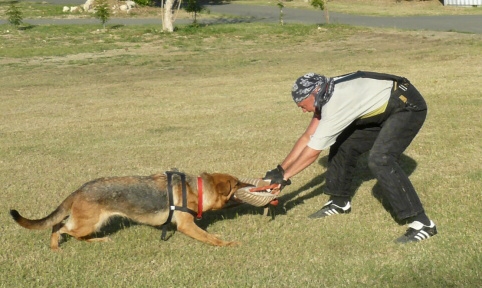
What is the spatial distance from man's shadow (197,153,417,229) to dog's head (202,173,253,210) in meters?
0.58

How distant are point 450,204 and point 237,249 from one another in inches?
89.5

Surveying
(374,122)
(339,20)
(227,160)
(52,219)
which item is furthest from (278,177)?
(339,20)

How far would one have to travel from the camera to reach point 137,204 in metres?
5.99

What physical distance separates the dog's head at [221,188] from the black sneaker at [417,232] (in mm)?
1465

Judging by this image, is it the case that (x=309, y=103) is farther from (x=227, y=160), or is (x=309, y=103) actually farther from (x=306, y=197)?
(x=227, y=160)

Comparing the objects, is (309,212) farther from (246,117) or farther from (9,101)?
(9,101)

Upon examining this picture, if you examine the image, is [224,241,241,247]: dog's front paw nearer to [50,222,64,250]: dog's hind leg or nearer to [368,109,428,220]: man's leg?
[368,109,428,220]: man's leg

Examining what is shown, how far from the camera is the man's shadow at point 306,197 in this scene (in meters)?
6.82

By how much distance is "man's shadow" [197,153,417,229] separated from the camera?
6.82 metres

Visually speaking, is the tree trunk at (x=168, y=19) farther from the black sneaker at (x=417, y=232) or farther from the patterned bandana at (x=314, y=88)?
the black sneaker at (x=417, y=232)

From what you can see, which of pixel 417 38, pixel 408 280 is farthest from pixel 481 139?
pixel 417 38

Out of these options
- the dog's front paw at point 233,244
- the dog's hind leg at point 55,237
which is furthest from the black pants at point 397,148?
the dog's hind leg at point 55,237

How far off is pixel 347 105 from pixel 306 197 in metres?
1.99

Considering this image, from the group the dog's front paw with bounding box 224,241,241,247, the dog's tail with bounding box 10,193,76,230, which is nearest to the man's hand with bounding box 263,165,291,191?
the dog's front paw with bounding box 224,241,241,247
